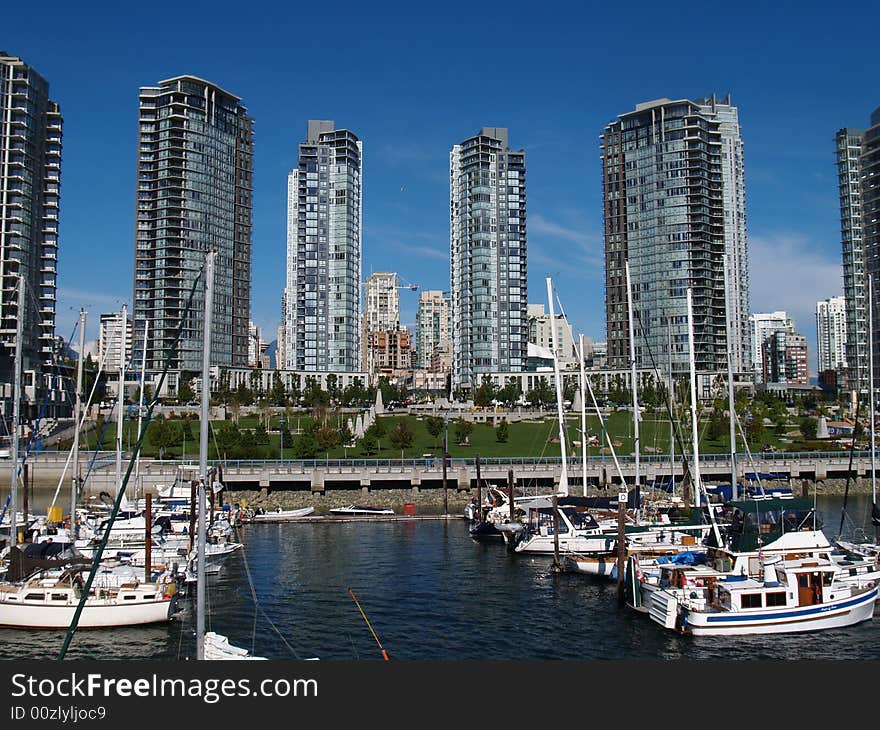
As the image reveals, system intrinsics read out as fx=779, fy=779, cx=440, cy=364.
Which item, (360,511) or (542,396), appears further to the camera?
(542,396)

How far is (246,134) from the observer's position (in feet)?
611

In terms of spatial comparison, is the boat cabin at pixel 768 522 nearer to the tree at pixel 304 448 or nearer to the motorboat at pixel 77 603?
the motorboat at pixel 77 603

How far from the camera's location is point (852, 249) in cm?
16338

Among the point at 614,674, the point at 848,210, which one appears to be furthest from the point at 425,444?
the point at 848,210

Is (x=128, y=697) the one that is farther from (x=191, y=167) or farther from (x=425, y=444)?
(x=191, y=167)

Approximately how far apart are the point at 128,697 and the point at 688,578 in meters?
29.1

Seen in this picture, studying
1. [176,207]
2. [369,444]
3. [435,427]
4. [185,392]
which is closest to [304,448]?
[369,444]

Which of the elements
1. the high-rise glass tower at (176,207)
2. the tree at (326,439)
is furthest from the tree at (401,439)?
the high-rise glass tower at (176,207)

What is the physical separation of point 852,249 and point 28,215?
519 ft

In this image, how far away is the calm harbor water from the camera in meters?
32.5

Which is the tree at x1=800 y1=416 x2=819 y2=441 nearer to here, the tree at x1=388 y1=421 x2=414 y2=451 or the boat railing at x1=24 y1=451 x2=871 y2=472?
the boat railing at x1=24 y1=451 x2=871 y2=472

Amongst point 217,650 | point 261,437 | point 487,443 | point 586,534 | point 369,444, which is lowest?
point 586,534

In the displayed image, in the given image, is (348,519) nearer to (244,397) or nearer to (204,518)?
(204,518)

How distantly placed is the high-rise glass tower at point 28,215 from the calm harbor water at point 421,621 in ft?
297
